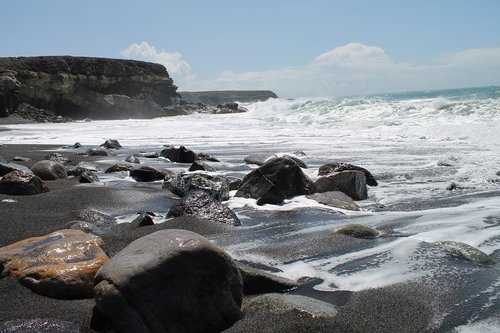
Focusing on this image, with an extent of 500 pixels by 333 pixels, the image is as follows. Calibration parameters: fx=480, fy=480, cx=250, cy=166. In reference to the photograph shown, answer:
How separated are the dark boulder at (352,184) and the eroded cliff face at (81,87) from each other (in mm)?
27578

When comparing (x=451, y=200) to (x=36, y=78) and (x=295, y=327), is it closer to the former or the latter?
(x=295, y=327)

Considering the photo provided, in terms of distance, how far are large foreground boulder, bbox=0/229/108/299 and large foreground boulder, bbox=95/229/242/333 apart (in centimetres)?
38

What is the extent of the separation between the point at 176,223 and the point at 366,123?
1534 centimetres

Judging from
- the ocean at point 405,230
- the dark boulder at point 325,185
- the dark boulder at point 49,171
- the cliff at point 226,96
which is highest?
the cliff at point 226,96

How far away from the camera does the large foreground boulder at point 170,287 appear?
89.4 inches

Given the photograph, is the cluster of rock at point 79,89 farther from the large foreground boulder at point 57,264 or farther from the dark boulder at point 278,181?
the large foreground boulder at point 57,264

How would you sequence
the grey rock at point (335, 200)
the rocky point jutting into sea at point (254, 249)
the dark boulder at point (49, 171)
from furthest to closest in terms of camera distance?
the dark boulder at point (49, 171) < the grey rock at point (335, 200) < the rocky point jutting into sea at point (254, 249)

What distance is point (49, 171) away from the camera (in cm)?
709

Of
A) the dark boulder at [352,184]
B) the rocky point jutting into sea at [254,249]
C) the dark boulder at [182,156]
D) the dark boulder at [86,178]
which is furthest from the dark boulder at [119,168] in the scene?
→ the dark boulder at [352,184]

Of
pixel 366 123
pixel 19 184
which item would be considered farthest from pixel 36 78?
pixel 19 184

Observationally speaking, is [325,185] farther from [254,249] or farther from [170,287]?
[170,287]

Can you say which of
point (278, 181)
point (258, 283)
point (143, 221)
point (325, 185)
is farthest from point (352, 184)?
point (258, 283)

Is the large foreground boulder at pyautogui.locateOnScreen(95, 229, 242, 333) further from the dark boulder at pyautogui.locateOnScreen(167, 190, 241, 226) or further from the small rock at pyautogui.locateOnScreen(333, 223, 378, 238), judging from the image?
the dark boulder at pyautogui.locateOnScreen(167, 190, 241, 226)

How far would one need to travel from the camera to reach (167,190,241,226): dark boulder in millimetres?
4578
